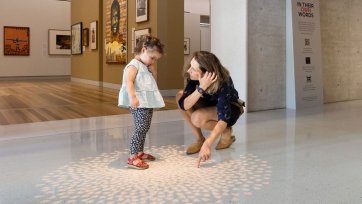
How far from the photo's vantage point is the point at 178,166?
3.14m

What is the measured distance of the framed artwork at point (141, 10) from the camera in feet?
32.2

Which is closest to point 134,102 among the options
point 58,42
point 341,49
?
point 341,49

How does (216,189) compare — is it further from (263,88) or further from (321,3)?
(321,3)

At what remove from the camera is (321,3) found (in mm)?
8047

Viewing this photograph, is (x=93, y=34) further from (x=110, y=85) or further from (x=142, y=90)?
(x=142, y=90)

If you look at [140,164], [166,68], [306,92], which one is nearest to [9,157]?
[140,164]

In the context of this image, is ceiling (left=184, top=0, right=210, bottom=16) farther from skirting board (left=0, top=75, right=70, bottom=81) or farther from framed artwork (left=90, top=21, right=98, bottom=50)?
skirting board (left=0, top=75, right=70, bottom=81)

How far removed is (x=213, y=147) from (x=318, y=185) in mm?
1379

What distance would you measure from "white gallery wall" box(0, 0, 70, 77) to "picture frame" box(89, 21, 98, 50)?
203 inches

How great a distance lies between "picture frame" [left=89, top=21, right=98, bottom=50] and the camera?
1311cm

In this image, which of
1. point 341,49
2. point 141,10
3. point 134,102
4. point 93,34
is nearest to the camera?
point 134,102

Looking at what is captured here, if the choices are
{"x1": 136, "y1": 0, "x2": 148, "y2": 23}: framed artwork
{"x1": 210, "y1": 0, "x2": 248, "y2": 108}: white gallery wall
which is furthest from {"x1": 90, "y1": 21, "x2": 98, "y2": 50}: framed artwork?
{"x1": 210, "y1": 0, "x2": 248, "y2": 108}: white gallery wall

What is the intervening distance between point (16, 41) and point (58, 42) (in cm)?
185

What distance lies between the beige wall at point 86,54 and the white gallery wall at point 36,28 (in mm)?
2657
